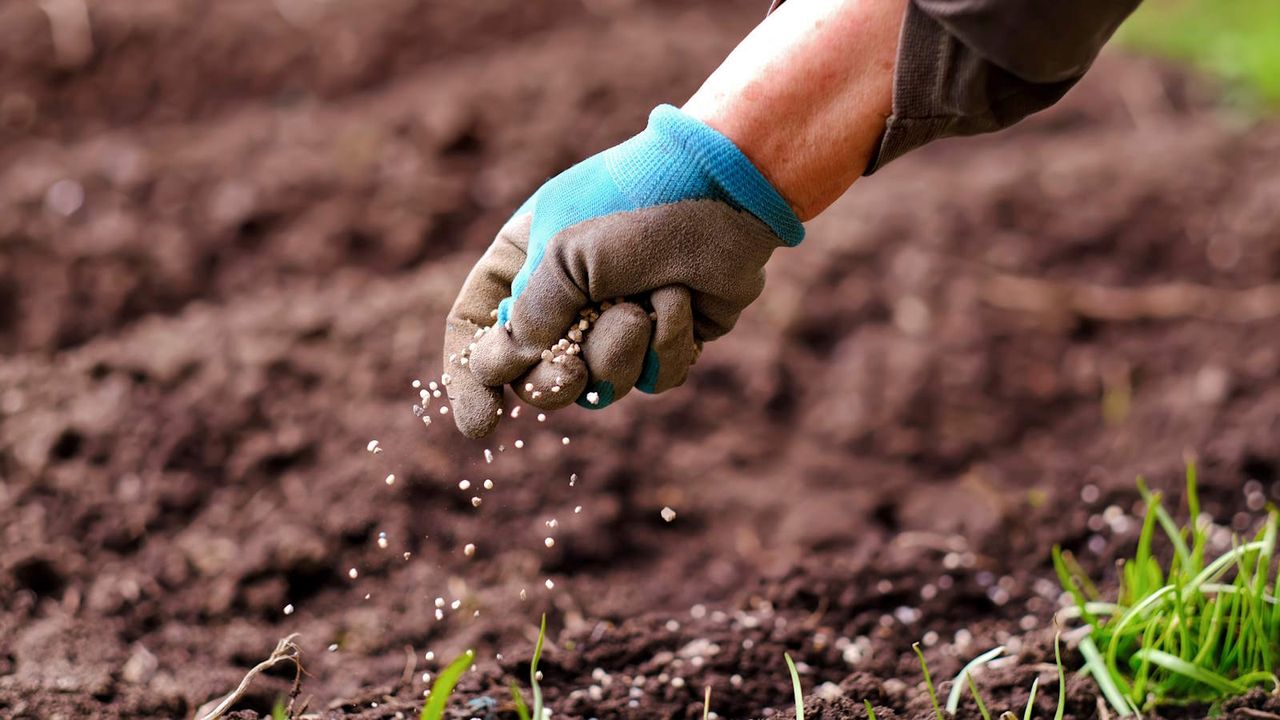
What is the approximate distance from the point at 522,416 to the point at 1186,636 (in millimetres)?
1461

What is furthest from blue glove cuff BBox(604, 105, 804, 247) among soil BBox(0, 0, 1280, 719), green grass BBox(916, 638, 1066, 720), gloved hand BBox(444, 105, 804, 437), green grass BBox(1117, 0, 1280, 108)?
green grass BBox(1117, 0, 1280, 108)

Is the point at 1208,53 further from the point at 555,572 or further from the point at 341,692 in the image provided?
the point at 341,692

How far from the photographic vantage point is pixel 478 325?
1.64 m

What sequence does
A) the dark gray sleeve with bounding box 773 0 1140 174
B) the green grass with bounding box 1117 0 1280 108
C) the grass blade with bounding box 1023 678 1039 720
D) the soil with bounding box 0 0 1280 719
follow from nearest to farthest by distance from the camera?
the dark gray sleeve with bounding box 773 0 1140 174 → the grass blade with bounding box 1023 678 1039 720 → the soil with bounding box 0 0 1280 719 → the green grass with bounding box 1117 0 1280 108

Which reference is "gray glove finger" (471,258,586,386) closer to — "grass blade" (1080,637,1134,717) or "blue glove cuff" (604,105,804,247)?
"blue glove cuff" (604,105,804,247)

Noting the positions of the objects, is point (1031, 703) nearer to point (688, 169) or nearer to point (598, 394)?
point (598, 394)

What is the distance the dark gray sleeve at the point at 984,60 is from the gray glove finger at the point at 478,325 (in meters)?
0.52

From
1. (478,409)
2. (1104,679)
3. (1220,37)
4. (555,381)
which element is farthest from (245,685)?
A: (1220,37)

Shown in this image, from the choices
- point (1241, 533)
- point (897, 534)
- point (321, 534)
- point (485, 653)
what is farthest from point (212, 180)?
point (1241, 533)

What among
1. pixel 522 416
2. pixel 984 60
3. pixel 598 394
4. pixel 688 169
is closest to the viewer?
pixel 984 60

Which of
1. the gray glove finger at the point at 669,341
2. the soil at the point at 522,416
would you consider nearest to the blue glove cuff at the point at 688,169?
the gray glove finger at the point at 669,341

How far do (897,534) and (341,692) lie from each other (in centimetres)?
129

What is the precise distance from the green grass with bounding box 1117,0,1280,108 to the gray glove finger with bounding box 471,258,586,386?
3.99 m

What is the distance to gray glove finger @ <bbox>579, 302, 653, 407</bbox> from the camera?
4.99ft
